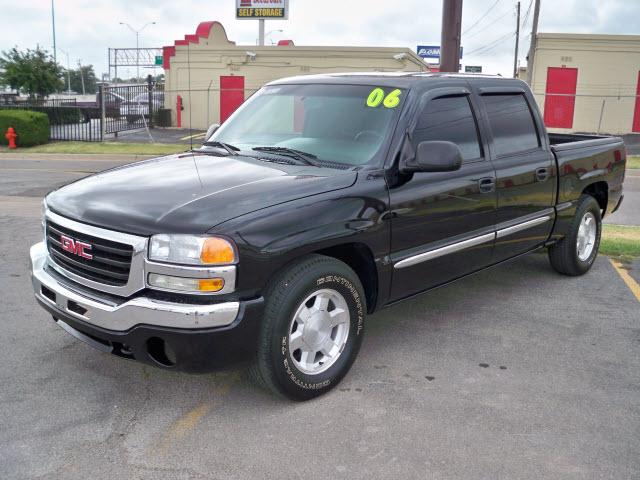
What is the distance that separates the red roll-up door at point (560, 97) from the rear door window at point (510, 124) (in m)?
24.5

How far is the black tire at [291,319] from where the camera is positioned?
3484mm

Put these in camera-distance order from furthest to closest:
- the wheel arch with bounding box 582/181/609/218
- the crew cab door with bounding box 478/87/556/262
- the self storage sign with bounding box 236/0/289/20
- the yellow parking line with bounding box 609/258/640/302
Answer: the self storage sign with bounding box 236/0/289/20
the wheel arch with bounding box 582/181/609/218
the yellow parking line with bounding box 609/258/640/302
the crew cab door with bounding box 478/87/556/262

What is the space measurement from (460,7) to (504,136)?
6231 mm

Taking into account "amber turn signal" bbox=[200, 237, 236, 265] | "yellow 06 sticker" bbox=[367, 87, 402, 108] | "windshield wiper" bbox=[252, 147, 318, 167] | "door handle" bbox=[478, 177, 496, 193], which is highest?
"yellow 06 sticker" bbox=[367, 87, 402, 108]

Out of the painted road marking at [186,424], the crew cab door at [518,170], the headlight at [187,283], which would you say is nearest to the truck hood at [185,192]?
the headlight at [187,283]

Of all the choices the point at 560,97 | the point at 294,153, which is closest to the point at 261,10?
the point at 560,97

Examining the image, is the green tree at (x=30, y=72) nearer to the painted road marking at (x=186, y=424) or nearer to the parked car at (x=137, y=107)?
the parked car at (x=137, y=107)

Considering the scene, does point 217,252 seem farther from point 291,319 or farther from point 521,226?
point 521,226

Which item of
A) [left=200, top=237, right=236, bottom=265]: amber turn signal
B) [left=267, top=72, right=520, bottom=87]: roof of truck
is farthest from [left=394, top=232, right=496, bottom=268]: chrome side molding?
[left=200, top=237, right=236, bottom=265]: amber turn signal

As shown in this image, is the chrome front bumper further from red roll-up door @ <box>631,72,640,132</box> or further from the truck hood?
red roll-up door @ <box>631,72,640,132</box>

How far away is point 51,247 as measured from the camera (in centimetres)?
398

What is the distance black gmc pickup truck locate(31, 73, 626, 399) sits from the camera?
10.9 ft

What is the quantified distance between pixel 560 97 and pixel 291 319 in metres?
27.5

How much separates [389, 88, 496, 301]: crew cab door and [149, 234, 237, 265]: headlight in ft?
4.08
